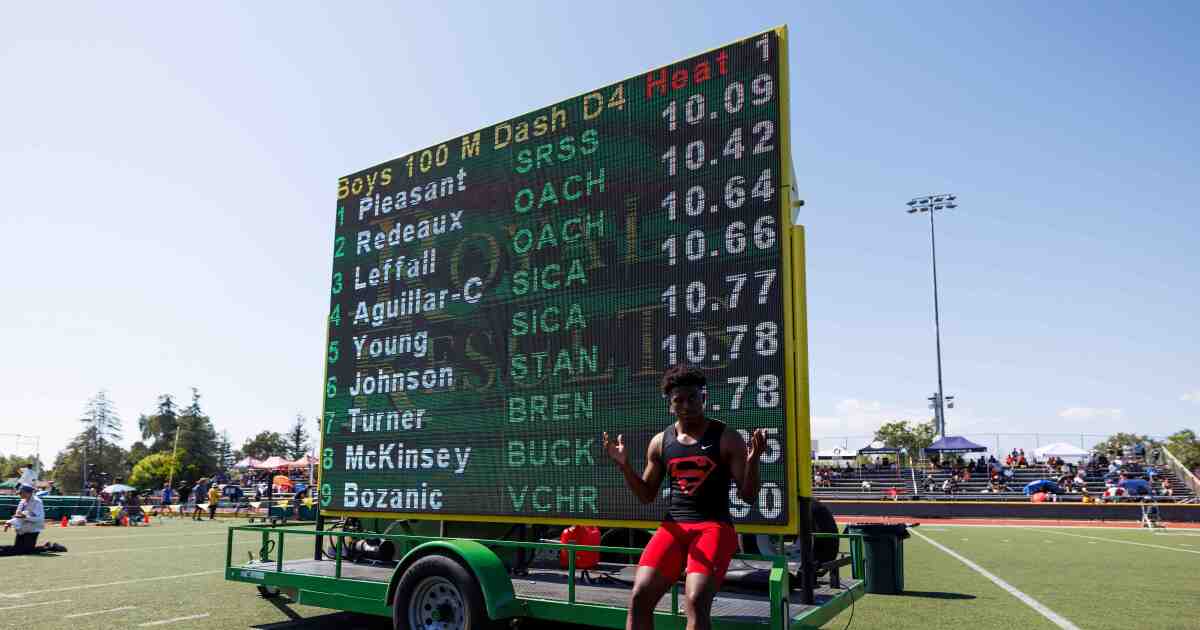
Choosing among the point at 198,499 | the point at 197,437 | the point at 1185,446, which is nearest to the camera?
the point at 198,499

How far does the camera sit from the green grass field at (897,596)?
805 cm

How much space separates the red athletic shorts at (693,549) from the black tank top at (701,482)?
6cm

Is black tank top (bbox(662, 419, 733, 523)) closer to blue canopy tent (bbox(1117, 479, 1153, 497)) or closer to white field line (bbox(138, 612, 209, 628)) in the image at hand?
white field line (bbox(138, 612, 209, 628))

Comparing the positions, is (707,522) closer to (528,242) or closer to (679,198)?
(679,198)

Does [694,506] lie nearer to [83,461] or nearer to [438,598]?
[438,598]

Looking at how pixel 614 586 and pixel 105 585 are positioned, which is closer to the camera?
pixel 614 586

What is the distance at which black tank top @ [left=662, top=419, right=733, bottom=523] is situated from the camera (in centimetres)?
434

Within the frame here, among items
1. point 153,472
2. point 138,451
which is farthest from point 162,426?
point 153,472

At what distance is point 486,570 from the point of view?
18.7ft

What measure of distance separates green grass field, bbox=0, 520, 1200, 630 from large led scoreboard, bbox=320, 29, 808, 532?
2056mm

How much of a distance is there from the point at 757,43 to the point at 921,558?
1234cm

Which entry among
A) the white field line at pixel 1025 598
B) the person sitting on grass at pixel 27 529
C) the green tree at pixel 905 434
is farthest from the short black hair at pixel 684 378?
the green tree at pixel 905 434

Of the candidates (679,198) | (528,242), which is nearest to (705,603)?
(679,198)

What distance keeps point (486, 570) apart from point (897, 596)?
6526 mm
